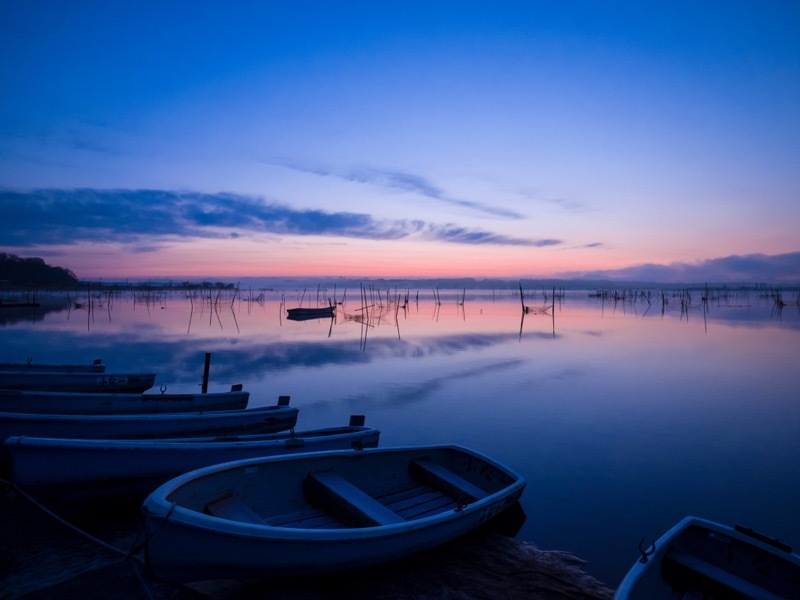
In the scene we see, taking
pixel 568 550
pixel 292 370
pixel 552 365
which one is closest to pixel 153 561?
pixel 568 550

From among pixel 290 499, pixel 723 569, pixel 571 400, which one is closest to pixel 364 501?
pixel 290 499

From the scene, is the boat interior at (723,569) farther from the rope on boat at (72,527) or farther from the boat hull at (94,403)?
the boat hull at (94,403)

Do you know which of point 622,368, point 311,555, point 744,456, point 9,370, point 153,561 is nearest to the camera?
point 153,561

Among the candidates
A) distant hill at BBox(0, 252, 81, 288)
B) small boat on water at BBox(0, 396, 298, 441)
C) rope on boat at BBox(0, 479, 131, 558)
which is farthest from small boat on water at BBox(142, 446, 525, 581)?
distant hill at BBox(0, 252, 81, 288)

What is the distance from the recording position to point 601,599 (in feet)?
12.0

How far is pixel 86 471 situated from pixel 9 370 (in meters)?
6.65

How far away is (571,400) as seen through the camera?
10.9 metres

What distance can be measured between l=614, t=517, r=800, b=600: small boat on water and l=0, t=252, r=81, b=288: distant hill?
9532 cm

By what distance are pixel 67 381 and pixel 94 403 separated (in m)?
2.49

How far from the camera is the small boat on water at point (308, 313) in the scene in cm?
3400

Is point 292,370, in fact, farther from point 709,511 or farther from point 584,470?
point 709,511

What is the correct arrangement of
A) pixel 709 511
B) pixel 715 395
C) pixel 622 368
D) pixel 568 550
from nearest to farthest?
pixel 568 550 → pixel 709 511 → pixel 715 395 → pixel 622 368

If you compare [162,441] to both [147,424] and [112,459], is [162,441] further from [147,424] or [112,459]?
[147,424]

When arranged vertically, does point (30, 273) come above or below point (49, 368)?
→ above
